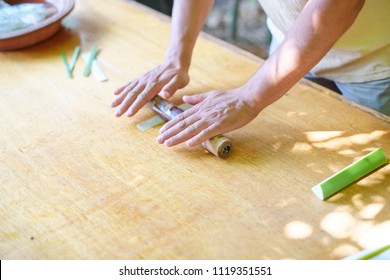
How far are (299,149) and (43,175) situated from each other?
0.68 metres

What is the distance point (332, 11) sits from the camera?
1167 millimetres

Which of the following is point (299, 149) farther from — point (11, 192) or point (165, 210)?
point (11, 192)

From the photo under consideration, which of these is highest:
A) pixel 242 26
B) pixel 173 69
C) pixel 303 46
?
pixel 303 46

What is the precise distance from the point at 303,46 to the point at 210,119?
0.31 metres

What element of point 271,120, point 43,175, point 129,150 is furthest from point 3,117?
point 271,120

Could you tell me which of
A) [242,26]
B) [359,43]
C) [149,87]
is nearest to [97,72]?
[149,87]

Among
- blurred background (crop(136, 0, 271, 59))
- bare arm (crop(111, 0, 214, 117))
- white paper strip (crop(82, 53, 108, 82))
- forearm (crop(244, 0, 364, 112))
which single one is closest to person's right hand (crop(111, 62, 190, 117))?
bare arm (crop(111, 0, 214, 117))

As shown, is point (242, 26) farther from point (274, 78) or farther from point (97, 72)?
point (274, 78)

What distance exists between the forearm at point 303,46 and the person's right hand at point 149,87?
298 millimetres

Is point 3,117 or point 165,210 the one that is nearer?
point 165,210

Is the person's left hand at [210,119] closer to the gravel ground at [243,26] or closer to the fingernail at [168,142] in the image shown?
the fingernail at [168,142]

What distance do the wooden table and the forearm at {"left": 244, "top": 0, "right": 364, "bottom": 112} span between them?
149 millimetres

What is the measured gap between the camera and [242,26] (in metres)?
3.99

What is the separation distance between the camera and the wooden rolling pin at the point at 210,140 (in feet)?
4.24
